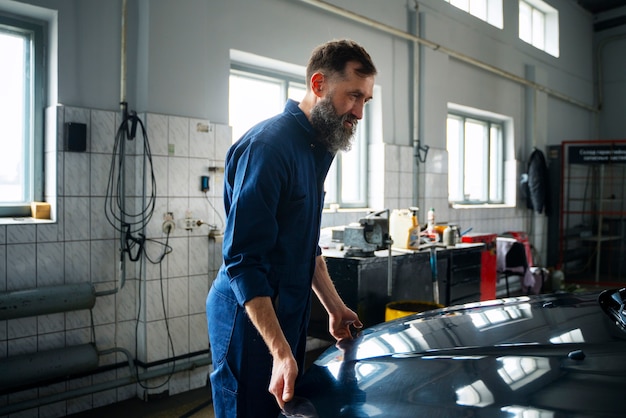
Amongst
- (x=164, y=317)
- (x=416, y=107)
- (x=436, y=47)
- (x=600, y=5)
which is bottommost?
(x=164, y=317)

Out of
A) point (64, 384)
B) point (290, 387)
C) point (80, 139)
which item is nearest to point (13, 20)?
point (80, 139)

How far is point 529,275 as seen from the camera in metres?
5.11

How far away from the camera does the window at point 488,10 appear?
6156 mm

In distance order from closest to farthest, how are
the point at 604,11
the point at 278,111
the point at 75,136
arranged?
the point at 75,136
the point at 278,111
the point at 604,11

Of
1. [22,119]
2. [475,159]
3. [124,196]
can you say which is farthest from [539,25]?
[22,119]

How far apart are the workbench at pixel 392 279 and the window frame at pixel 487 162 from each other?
241 centimetres

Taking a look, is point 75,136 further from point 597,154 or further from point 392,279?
point 597,154

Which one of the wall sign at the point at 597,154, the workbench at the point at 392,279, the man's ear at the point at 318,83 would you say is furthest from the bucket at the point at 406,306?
the wall sign at the point at 597,154

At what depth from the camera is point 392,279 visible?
3.17 m

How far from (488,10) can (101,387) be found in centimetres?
619

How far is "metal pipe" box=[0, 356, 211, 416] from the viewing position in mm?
2523

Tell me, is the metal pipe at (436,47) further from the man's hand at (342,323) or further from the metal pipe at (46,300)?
the man's hand at (342,323)

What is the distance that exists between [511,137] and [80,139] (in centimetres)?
583

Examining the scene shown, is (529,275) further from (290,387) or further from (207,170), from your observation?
(290,387)
